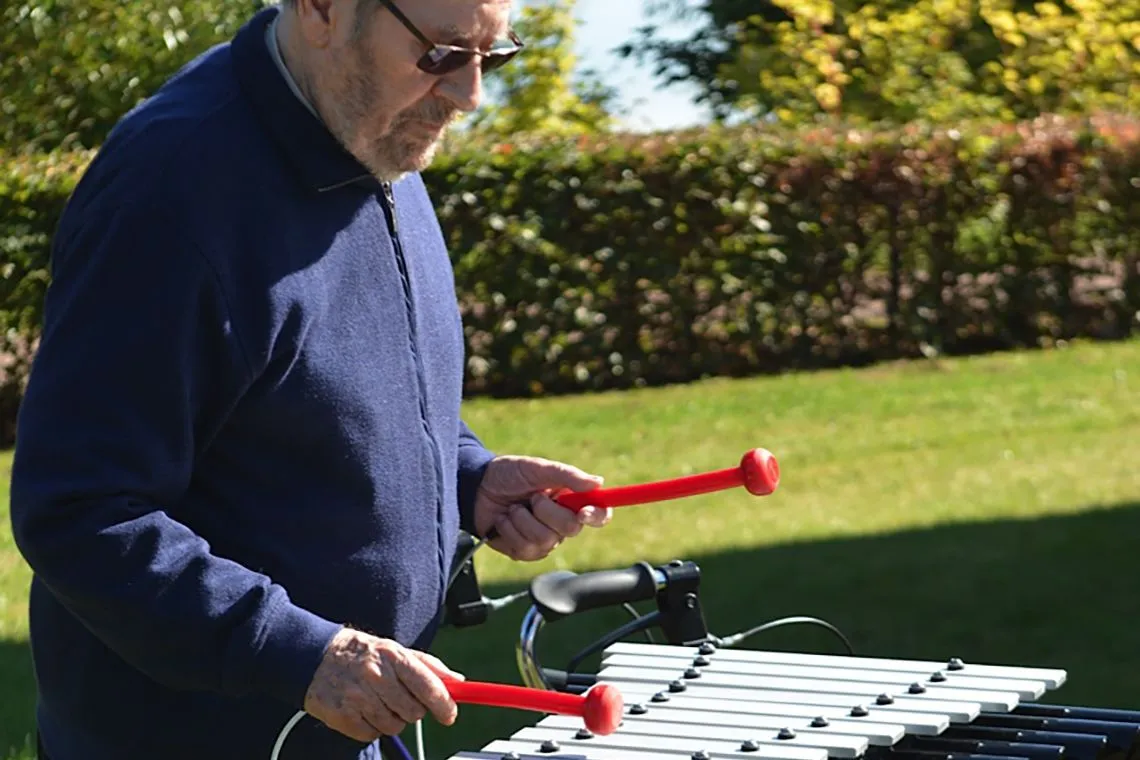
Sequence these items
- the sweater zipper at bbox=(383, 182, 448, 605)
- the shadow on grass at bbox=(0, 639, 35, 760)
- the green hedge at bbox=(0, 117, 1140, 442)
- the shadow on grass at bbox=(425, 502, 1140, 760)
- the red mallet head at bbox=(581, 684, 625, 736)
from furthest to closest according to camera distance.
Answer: the green hedge at bbox=(0, 117, 1140, 442), the shadow on grass at bbox=(425, 502, 1140, 760), the shadow on grass at bbox=(0, 639, 35, 760), the sweater zipper at bbox=(383, 182, 448, 605), the red mallet head at bbox=(581, 684, 625, 736)

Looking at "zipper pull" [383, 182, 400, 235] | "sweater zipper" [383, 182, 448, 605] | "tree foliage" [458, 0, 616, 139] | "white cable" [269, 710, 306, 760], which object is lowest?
"tree foliage" [458, 0, 616, 139]

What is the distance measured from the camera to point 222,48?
276 centimetres

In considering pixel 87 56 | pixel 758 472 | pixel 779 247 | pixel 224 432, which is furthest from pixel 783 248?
pixel 224 432

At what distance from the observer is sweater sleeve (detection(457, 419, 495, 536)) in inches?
126

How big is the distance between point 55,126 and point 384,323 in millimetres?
9671

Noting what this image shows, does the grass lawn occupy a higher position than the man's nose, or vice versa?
the man's nose

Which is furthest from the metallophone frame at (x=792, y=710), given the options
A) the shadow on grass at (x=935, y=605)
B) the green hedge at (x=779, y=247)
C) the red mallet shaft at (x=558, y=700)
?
the green hedge at (x=779, y=247)

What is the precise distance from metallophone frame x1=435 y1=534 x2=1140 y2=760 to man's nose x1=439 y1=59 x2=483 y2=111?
2.84 feet

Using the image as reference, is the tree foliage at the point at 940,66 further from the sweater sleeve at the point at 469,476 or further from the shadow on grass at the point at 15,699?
the sweater sleeve at the point at 469,476

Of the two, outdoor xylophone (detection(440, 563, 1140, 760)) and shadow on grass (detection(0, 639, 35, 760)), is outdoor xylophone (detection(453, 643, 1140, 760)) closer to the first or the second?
outdoor xylophone (detection(440, 563, 1140, 760))

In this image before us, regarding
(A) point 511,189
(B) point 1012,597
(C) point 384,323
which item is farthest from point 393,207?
(A) point 511,189

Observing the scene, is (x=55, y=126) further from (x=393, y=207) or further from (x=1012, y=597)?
(x=393, y=207)

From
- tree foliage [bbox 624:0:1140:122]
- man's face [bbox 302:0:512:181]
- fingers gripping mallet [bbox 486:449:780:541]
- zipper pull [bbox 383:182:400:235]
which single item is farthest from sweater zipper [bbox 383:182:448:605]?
tree foliage [bbox 624:0:1140:122]

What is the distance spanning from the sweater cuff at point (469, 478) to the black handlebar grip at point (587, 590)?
0.22 metres
